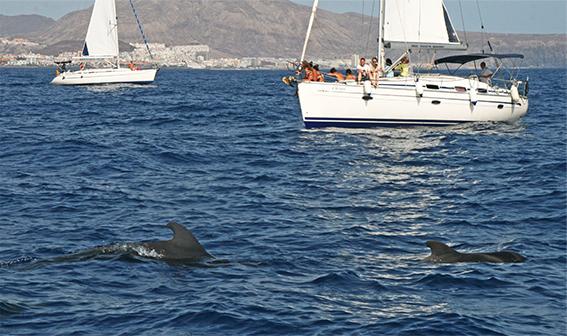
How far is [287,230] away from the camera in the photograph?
719 inches

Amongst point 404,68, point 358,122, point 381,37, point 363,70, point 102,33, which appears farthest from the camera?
point 102,33

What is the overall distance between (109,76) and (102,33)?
4187mm

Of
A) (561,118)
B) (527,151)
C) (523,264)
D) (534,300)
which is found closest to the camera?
(534,300)

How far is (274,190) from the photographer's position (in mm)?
23406

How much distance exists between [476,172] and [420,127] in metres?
11.1

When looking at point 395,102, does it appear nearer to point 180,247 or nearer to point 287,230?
point 287,230

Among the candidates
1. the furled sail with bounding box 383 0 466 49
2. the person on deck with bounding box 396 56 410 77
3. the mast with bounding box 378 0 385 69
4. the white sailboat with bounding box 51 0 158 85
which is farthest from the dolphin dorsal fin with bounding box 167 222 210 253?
the white sailboat with bounding box 51 0 158 85

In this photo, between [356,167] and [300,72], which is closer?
[356,167]

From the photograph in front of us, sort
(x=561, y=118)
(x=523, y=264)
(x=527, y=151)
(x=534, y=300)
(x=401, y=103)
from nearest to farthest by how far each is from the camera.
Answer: (x=534, y=300) → (x=523, y=264) → (x=527, y=151) → (x=401, y=103) → (x=561, y=118)

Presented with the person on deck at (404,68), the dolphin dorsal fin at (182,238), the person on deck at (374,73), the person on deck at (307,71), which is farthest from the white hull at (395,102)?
the dolphin dorsal fin at (182,238)

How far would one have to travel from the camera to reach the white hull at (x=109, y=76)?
275 ft

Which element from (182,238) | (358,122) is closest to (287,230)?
(182,238)

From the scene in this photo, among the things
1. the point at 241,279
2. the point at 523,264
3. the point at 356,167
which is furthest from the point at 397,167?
the point at 241,279

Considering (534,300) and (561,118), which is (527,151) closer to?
(561,118)
